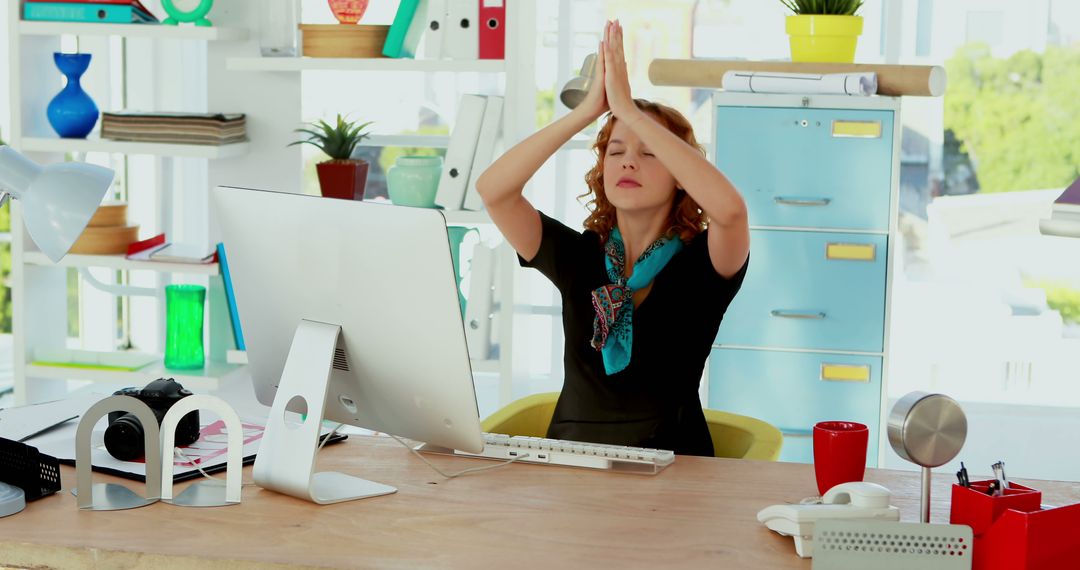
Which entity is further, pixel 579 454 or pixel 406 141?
pixel 406 141

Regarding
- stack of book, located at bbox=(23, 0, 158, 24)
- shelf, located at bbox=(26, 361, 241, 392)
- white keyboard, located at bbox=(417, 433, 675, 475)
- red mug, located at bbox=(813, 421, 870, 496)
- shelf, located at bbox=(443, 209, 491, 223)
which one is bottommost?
shelf, located at bbox=(26, 361, 241, 392)

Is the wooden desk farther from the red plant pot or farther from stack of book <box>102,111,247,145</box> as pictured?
stack of book <box>102,111,247,145</box>

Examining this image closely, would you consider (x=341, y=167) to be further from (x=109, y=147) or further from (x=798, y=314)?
(x=798, y=314)

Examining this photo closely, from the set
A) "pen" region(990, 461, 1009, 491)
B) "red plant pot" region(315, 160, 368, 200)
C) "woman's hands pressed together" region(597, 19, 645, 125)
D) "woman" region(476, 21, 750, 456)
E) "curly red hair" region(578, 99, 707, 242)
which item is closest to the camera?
"pen" region(990, 461, 1009, 491)

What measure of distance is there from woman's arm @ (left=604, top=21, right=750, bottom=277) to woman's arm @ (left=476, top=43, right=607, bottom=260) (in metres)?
0.03

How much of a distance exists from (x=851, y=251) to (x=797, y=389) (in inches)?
16.4

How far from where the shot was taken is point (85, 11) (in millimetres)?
3344

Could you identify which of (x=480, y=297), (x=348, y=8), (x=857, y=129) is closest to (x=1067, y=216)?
(x=857, y=129)

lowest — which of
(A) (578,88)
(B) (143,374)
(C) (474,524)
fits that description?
(B) (143,374)

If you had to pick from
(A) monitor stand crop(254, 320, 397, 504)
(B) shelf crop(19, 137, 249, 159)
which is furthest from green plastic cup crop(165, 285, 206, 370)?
(A) monitor stand crop(254, 320, 397, 504)

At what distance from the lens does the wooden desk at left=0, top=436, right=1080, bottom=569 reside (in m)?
1.48

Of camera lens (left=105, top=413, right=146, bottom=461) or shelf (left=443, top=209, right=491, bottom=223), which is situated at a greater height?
shelf (left=443, top=209, right=491, bottom=223)

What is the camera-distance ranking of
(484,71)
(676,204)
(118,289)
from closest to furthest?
(676,204) → (484,71) → (118,289)

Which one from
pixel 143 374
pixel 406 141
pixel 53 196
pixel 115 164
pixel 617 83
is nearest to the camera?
pixel 53 196
